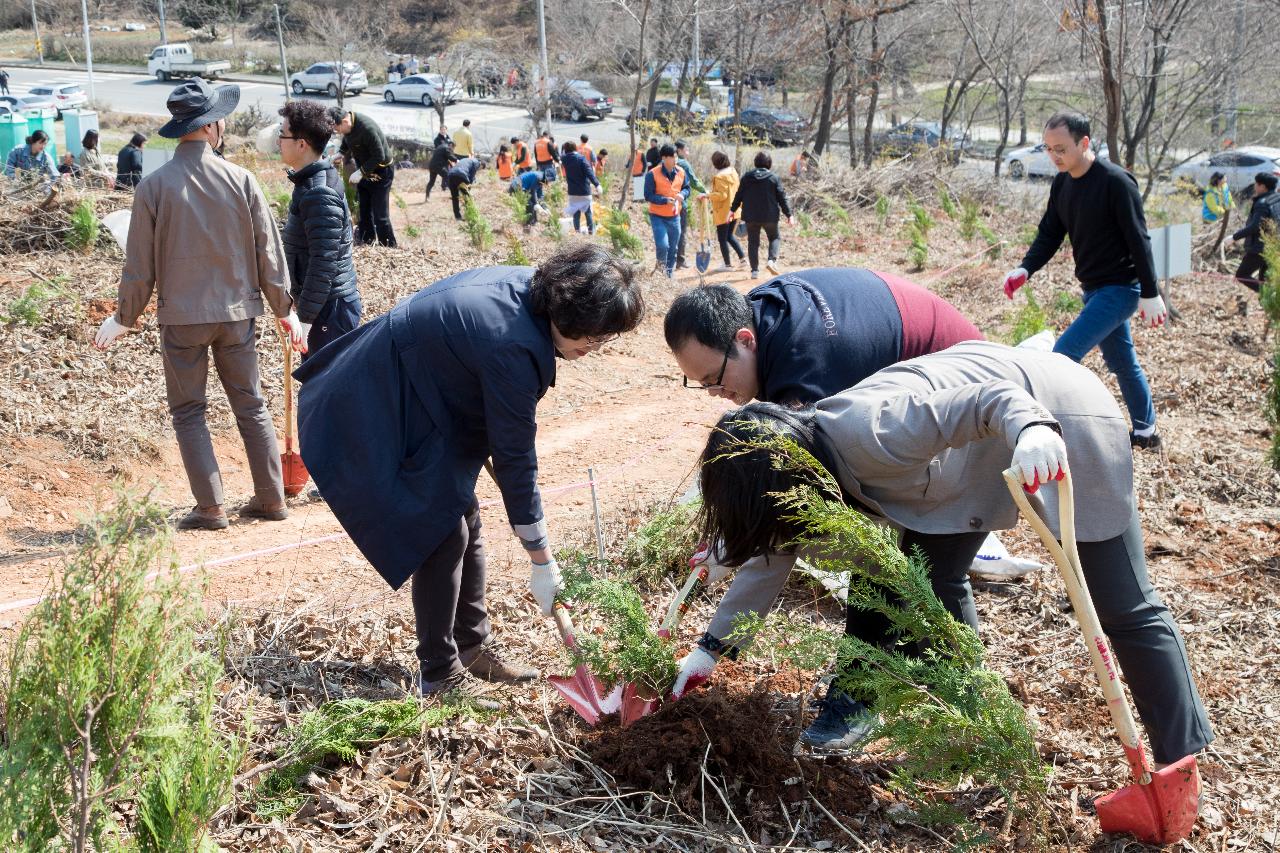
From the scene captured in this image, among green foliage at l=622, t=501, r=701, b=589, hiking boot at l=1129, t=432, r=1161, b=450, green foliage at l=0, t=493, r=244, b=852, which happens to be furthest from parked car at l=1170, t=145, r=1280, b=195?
green foliage at l=0, t=493, r=244, b=852

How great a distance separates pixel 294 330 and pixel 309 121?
90cm

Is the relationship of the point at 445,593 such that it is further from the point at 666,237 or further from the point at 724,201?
the point at 724,201

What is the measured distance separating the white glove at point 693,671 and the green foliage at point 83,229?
20.8 feet

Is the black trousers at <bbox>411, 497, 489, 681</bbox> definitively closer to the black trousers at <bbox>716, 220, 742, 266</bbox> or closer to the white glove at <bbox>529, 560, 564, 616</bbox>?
the white glove at <bbox>529, 560, 564, 616</bbox>

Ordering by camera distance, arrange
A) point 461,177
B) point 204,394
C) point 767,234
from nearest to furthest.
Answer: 1. point 204,394
2. point 767,234
3. point 461,177

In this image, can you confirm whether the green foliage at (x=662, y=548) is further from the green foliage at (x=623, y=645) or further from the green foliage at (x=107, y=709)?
the green foliage at (x=107, y=709)

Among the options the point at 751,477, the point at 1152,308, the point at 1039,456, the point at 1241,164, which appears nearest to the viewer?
the point at 1039,456

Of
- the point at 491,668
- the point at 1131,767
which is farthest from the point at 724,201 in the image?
the point at 1131,767

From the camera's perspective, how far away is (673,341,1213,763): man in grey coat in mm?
2330

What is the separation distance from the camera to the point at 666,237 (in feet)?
39.3

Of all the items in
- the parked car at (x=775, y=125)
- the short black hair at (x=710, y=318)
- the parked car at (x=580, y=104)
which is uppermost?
the parked car at (x=580, y=104)

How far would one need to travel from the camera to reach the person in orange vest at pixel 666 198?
11.6 metres

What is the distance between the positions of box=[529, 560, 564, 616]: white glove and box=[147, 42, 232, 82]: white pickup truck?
40451 millimetres

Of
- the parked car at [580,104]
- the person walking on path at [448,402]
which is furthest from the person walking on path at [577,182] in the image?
the parked car at [580,104]
